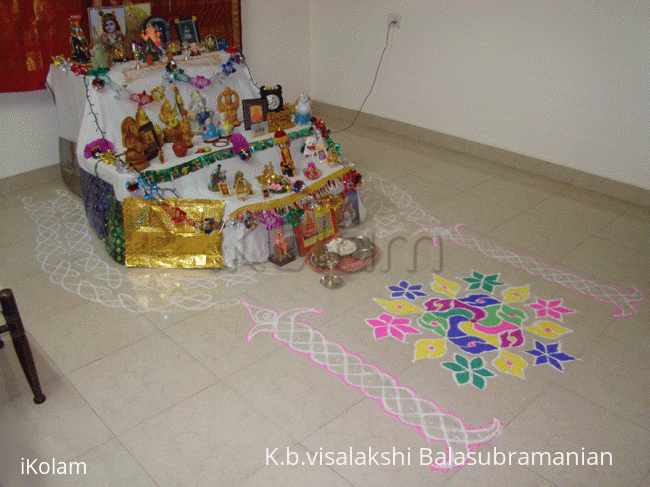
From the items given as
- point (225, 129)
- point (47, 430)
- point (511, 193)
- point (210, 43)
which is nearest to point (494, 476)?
point (47, 430)

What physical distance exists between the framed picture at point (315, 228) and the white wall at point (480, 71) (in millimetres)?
2531

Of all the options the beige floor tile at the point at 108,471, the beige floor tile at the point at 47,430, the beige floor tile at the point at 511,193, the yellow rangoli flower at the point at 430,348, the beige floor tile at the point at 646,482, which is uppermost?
the beige floor tile at the point at 511,193

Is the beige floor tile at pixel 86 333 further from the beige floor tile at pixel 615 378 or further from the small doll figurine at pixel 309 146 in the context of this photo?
the beige floor tile at pixel 615 378

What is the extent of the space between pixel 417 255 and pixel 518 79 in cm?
246

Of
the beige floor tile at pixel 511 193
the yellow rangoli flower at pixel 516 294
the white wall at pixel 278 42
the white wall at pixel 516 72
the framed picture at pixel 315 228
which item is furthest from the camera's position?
the white wall at pixel 278 42

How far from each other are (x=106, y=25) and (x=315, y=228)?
2.33 meters

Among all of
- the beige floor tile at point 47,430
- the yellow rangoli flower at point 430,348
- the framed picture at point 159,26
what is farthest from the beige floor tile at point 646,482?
the framed picture at point 159,26

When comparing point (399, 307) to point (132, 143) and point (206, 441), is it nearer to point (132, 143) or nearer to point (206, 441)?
point (206, 441)

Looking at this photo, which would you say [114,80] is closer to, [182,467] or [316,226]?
[316,226]

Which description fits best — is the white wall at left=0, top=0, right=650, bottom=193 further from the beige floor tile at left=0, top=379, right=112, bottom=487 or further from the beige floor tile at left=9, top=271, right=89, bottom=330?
the beige floor tile at left=0, top=379, right=112, bottom=487

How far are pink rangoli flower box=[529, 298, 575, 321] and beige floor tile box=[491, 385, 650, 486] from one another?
29.2 inches

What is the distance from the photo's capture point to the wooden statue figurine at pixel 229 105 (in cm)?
454

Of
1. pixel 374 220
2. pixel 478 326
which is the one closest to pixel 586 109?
pixel 374 220

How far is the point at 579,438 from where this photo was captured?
272 cm
